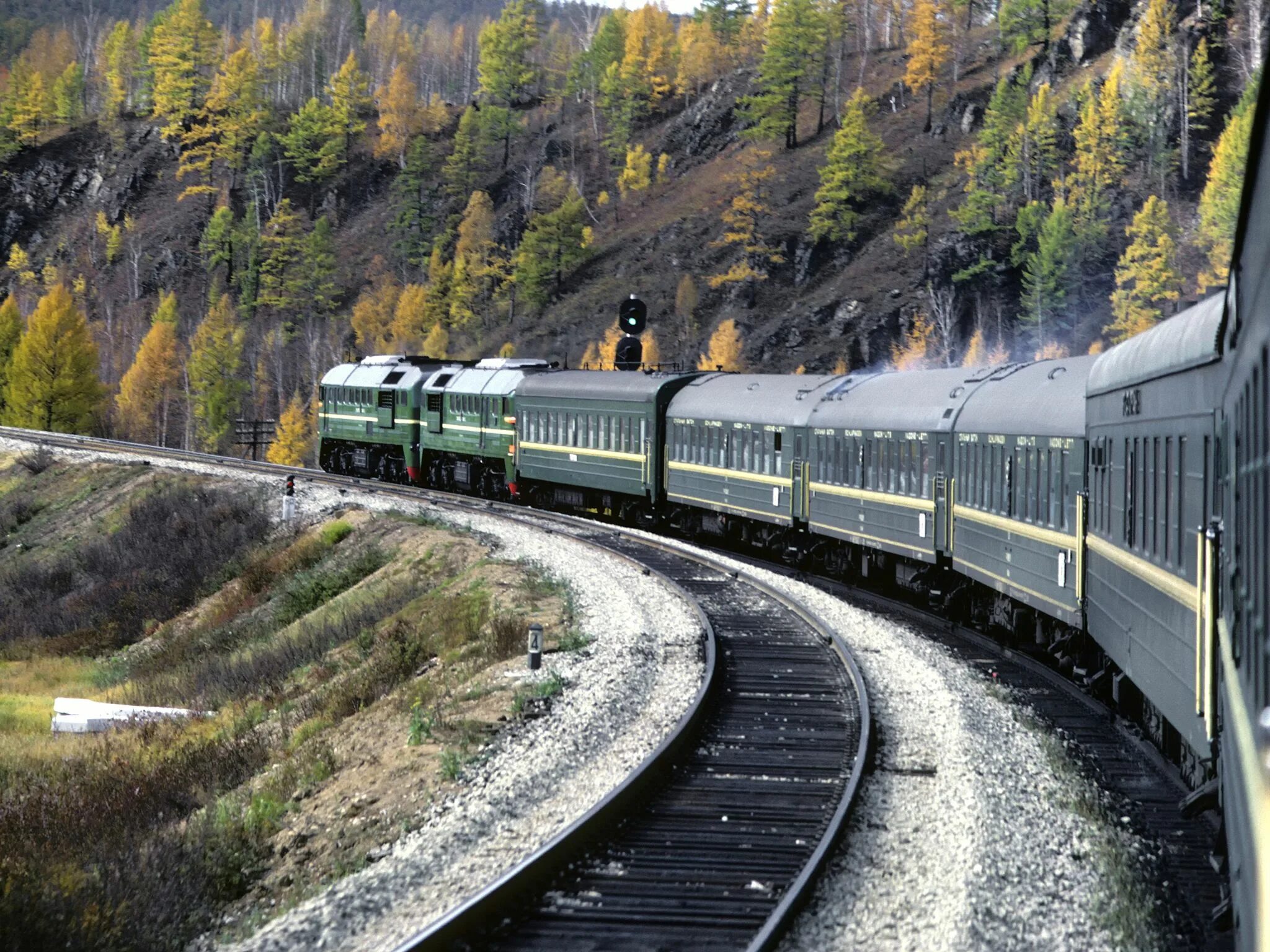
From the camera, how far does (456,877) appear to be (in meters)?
9.34

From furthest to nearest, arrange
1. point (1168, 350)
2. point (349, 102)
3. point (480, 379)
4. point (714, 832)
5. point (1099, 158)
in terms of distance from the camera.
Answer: point (349, 102)
point (1099, 158)
point (480, 379)
point (714, 832)
point (1168, 350)

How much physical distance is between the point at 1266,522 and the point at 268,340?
125 m

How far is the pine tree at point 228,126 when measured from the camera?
160250 mm

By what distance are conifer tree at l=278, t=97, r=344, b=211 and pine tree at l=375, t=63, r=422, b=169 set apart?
4.34 metres

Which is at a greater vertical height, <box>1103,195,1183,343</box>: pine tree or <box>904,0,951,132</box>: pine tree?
<box>904,0,951,132</box>: pine tree

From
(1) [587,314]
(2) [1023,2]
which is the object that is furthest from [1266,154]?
(2) [1023,2]

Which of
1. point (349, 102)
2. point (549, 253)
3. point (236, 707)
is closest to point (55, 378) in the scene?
point (549, 253)

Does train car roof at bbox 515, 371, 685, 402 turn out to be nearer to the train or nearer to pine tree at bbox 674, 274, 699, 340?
the train

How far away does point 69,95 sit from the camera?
590 ft

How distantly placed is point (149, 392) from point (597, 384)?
78118 millimetres

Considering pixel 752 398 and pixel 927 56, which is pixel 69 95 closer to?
pixel 927 56

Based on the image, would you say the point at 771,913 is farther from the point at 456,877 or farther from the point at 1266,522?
the point at 1266,522

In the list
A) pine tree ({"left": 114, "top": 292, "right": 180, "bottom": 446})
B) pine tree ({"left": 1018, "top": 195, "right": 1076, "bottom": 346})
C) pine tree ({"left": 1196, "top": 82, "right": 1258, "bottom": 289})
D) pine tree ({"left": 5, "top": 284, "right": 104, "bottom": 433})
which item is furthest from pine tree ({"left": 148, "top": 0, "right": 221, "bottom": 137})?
pine tree ({"left": 1196, "top": 82, "right": 1258, "bottom": 289})

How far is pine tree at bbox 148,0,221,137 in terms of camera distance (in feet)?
550
